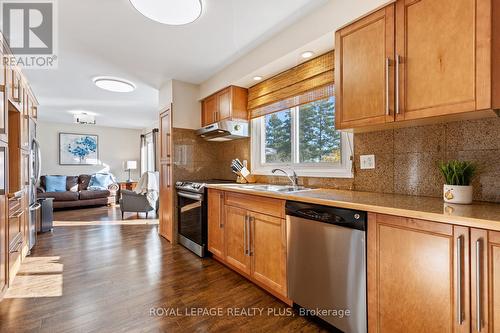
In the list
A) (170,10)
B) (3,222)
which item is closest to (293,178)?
(170,10)

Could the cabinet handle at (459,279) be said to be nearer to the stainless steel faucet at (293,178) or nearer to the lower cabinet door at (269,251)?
the lower cabinet door at (269,251)

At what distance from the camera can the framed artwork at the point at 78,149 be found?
6.79 metres

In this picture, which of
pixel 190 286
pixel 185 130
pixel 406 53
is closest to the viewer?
pixel 406 53

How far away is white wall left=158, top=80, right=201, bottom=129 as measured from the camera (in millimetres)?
3432

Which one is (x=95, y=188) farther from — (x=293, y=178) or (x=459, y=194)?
(x=459, y=194)

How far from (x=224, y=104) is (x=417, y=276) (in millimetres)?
2630

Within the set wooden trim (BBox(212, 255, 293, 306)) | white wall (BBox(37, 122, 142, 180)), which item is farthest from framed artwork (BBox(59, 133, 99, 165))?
wooden trim (BBox(212, 255, 293, 306))

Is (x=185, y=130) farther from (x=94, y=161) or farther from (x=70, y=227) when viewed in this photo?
(x=94, y=161)

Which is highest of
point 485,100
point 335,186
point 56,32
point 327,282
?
point 56,32

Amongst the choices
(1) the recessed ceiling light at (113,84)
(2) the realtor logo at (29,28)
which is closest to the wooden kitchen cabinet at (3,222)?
(2) the realtor logo at (29,28)

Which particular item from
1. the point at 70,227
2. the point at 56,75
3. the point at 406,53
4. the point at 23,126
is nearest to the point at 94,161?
the point at 70,227

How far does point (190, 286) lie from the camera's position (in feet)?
7.04

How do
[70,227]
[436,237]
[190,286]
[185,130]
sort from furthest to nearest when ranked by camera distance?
[70,227], [185,130], [190,286], [436,237]

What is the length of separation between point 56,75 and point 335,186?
3.86 metres
